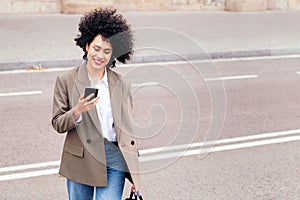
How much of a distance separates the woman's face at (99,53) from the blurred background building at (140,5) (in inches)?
511

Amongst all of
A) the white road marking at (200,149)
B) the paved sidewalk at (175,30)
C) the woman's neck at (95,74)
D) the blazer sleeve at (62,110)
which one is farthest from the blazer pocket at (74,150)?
the paved sidewalk at (175,30)

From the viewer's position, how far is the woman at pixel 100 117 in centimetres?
361

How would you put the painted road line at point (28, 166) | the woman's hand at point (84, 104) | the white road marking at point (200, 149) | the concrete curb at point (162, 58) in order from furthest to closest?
1. the concrete curb at point (162, 58)
2. the painted road line at point (28, 166)
3. the white road marking at point (200, 149)
4. the woman's hand at point (84, 104)

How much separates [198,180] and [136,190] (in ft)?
9.22

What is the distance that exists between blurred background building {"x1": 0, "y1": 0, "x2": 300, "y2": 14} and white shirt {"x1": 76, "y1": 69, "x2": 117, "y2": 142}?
12972 mm

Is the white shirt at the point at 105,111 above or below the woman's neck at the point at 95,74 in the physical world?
below

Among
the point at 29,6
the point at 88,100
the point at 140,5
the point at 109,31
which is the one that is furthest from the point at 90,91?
the point at 140,5

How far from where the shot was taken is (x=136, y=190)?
3723 mm

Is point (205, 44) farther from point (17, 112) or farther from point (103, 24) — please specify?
point (103, 24)

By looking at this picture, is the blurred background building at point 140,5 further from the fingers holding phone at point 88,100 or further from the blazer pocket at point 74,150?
the fingers holding phone at point 88,100

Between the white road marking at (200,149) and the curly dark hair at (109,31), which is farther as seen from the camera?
the white road marking at (200,149)

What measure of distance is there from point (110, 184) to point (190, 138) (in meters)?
1.80

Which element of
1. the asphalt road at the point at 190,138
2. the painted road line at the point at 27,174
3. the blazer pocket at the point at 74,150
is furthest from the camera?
the painted road line at the point at 27,174

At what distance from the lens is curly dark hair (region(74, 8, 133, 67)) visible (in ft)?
12.0
